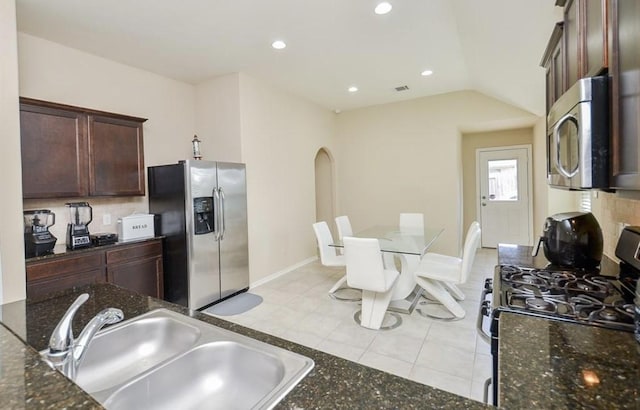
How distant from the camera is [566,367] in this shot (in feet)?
2.66

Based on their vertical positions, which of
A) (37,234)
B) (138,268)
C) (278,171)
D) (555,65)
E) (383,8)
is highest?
(383,8)

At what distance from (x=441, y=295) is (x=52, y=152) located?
13.2 ft

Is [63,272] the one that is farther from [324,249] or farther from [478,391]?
[478,391]

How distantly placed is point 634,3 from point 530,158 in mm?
5802

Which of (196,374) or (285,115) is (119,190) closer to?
(285,115)

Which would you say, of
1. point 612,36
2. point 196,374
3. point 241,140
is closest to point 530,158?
point 241,140

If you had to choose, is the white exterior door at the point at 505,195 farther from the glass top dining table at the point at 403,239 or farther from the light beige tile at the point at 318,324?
the light beige tile at the point at 318,324

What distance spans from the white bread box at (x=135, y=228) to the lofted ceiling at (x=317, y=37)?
71.1 inches

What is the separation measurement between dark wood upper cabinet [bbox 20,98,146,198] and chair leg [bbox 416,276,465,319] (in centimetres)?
336

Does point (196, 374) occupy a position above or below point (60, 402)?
below

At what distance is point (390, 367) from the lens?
2.33 meters

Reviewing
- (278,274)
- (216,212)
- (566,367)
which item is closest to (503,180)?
(278,274)

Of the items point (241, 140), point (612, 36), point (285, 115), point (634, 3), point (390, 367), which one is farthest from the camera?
point (285, 115)

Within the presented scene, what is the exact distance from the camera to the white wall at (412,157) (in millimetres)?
5098
